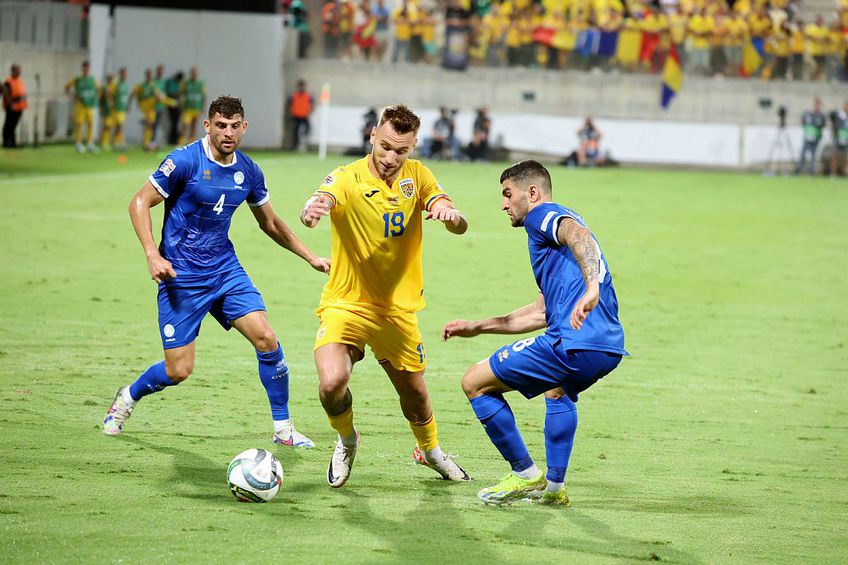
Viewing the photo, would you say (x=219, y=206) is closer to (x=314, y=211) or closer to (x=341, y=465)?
(x=314, y=211)

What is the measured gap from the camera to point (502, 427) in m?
7.21

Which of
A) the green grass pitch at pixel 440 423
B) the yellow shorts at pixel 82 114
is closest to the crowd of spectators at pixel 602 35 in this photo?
the yellow shorts at pixel 82 114

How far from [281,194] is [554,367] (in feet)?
67.3

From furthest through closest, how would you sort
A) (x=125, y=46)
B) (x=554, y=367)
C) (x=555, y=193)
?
1. (x=125, y=46)
2. (x=555, y=193)
3. (x=554, y=367)

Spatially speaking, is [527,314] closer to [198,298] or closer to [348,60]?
[198,298]

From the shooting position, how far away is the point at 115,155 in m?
36.7

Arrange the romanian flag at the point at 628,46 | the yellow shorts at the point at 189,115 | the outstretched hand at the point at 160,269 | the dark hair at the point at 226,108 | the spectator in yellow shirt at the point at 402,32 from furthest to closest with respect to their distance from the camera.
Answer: the spectator in yellow shirt at the point at 402,32 → the romanian flag at the point at 628,46 → the yellow shorts at the point at 189,115 → the dark hair at the point at 226,108 → the outstretched hand at the point at 160,269

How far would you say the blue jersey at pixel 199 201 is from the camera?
8.45m

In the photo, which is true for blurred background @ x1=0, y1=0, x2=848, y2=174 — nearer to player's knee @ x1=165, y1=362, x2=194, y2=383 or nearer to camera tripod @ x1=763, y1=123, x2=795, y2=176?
camera tripod @ x1=763, y1=123, x2=795, y2=176

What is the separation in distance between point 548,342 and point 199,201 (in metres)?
2.85

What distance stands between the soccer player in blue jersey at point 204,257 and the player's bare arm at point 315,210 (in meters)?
1.34

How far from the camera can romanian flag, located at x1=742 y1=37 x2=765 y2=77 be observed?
43781 millimetres

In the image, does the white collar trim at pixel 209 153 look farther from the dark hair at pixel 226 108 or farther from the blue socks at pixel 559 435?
the blue socks at pixel 559 435

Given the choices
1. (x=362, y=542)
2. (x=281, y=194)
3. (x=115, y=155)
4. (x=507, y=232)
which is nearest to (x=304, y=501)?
(x=362, y=542)
